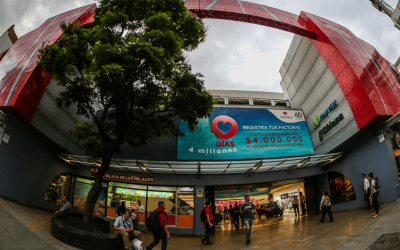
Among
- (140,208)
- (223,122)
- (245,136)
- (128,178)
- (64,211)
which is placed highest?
(223,122)

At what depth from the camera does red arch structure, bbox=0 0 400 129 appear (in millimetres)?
10320

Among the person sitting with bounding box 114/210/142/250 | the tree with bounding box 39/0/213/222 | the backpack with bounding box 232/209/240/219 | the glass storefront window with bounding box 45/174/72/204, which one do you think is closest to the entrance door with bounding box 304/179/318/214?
the backpack with bounding box 232/209/240/219

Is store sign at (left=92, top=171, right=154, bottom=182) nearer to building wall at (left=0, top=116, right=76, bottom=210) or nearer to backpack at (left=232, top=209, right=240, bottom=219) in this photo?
building wall at (left=0, top=116, right=76, bottom=210)

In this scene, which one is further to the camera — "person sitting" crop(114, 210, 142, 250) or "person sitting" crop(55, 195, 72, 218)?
"person sitting" crop(55, 195, 72, 218)

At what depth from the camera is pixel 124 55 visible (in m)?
6.81

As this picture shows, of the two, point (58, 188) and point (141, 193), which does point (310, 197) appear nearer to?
point (141, 193)

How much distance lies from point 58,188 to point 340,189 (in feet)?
57.5

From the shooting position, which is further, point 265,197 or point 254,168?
point 265,197

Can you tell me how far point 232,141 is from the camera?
1389cm

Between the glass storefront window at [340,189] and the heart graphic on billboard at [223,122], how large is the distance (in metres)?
6.82

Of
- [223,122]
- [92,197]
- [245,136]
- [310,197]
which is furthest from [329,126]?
[92,197]

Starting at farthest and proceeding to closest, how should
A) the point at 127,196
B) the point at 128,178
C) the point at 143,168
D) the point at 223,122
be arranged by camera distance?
the point at 223,122
the point at 127,196
the point at 128,178
the point at 143,168

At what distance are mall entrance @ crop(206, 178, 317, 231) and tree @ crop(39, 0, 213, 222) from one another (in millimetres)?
6749

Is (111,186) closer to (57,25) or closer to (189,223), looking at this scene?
(189,223)
